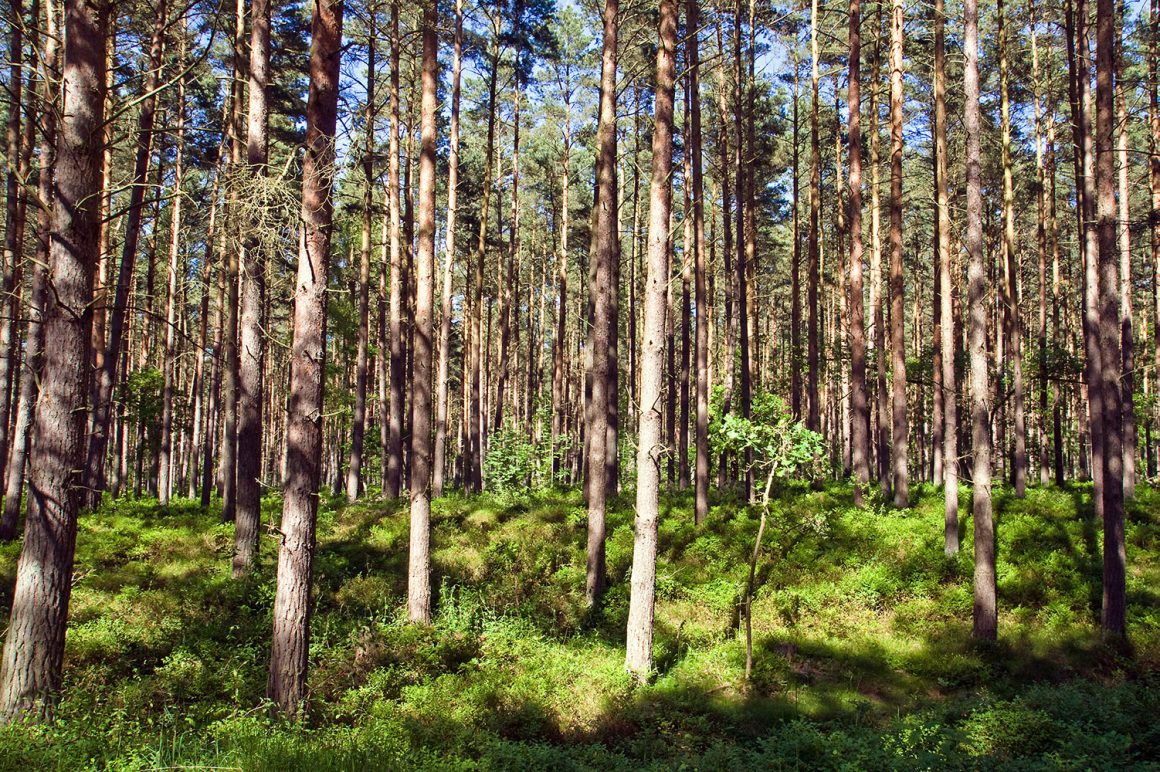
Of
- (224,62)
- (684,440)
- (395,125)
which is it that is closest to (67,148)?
(395,125)

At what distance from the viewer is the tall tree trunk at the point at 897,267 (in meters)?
16.6

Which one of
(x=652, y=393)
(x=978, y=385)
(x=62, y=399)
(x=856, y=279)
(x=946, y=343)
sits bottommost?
(x=62, y=399)

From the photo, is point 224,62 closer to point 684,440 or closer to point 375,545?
point 375,545

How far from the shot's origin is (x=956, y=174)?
97.3ft

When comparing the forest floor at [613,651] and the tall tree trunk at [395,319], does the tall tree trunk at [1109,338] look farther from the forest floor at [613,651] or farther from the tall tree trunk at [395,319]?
the tall tree trunk at [395,319]

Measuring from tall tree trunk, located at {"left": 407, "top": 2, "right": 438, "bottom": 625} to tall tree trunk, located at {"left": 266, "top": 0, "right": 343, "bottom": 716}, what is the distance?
4.01m

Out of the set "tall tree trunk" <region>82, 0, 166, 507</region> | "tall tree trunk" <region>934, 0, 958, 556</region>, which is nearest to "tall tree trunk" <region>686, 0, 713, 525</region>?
"tall tree trunk" <region>934, 0, 958, 556</region>

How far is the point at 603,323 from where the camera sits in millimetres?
13430

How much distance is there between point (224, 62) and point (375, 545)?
774 inches

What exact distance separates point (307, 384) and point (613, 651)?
261 inches

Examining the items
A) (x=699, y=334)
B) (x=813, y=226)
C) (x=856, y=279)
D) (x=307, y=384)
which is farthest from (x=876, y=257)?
(x=307, y=384)

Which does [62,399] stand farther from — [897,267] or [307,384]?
[897,267]

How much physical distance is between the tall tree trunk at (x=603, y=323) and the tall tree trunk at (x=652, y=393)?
291 centimetres

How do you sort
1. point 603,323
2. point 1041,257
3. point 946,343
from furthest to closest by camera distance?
point 1041,257 → point 946,343 → point 603,323
